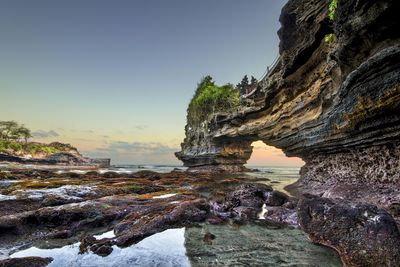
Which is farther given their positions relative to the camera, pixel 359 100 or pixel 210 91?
pixel 210 91

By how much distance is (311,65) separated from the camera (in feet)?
67.7

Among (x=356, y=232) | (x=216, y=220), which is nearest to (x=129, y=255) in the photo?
(x=216, y=220)

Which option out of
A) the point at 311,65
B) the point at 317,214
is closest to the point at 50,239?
the point at 317,214

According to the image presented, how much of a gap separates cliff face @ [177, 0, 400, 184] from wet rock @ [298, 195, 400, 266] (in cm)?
557

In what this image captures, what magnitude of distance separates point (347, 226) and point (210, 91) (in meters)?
54.9

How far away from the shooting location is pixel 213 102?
191ft

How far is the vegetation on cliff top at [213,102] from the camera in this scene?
56.0 meters

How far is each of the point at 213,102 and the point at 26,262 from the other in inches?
2101

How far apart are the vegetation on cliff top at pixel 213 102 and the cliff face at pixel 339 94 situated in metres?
22.4

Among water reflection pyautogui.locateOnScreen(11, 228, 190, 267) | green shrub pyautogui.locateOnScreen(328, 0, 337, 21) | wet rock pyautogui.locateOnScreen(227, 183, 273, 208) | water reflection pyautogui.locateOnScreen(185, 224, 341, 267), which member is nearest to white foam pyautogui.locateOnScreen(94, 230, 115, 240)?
water reflection pyautogui.locateOnScreen(11, 228, 190, 267)

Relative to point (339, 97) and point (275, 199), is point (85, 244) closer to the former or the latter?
point (275, 199)

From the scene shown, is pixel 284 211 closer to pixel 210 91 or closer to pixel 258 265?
pixel 258 265

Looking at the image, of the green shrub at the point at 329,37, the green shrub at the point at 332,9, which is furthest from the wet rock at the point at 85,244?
the green shrub at the point at 329,37

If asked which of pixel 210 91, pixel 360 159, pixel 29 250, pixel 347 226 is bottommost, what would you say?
pixel 29 250
